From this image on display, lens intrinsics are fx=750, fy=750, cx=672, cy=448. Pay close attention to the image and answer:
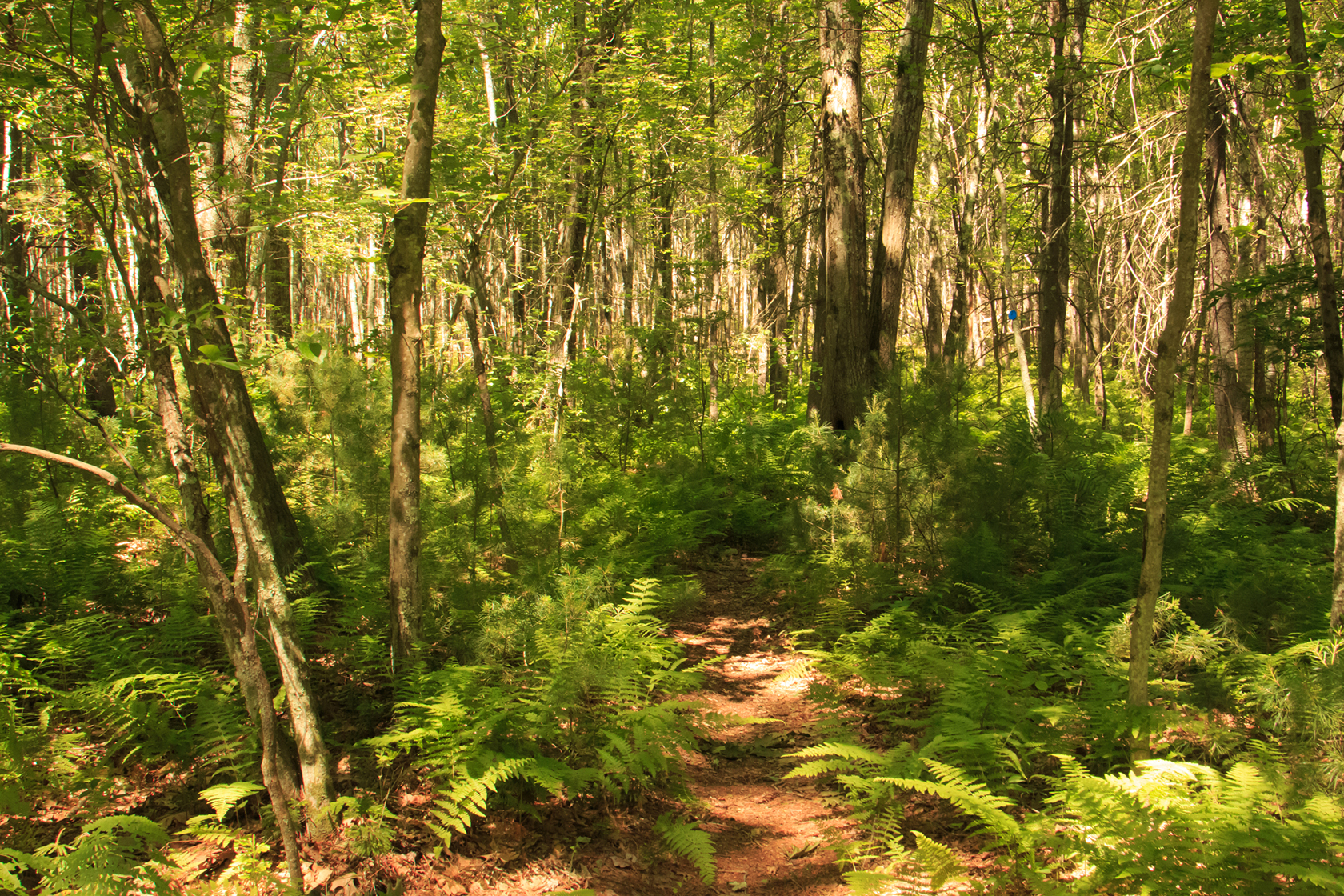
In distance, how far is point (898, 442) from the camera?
587cm

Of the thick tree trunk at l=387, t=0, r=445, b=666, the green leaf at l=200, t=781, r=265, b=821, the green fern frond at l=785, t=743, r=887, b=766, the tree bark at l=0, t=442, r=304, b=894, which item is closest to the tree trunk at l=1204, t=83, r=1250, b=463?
the green fern frond at l=785, t=743, r=887, b=766

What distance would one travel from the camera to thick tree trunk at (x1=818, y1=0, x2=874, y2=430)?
8.30 metres

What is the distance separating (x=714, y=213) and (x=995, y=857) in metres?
15.7

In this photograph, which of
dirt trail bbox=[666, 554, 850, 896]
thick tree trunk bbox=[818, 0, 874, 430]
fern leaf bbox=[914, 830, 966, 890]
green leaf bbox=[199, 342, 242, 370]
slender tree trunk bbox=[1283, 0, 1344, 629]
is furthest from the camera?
thick tree trunk bbox=[818, 0, 874, 430]

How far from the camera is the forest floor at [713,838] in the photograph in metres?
3.24

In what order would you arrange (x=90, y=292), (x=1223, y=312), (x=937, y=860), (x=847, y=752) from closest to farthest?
(x=937, y=860)
(x=847, y=752)
(x=90, y=292)
(x=1223, y=312)

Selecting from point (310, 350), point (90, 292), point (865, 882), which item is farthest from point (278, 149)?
point (865, 882)

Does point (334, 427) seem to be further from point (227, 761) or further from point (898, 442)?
point (898, 442)

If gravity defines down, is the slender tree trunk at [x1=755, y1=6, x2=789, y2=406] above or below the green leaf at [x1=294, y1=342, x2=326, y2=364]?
above

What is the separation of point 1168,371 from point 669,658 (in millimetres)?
3277

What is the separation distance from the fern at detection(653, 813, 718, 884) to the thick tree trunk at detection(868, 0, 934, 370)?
5799 millimetres

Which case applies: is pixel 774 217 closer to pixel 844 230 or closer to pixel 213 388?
pixel 844 230

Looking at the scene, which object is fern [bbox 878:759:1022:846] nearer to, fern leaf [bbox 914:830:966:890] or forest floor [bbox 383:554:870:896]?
fern leaf [bbox 914:830:966:890]

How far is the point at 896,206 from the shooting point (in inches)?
323
